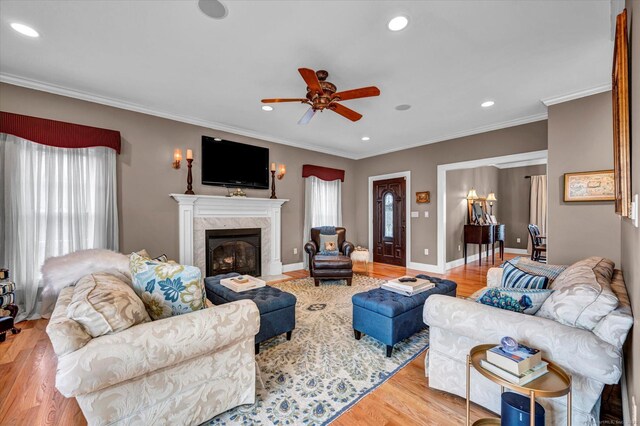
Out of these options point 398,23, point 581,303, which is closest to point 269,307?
point 581,303

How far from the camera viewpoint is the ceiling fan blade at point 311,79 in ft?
7.49

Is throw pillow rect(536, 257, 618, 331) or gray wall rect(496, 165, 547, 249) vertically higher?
gray wall rect(496, 165, 547, 249)

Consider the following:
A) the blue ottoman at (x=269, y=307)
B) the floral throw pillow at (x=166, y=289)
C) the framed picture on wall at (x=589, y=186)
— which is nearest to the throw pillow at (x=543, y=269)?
the framed picture on wall at (x=589, y=186)

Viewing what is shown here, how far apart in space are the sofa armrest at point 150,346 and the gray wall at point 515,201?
9.10 metres

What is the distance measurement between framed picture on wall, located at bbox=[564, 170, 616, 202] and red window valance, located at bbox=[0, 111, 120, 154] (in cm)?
576

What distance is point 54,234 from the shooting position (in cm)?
319

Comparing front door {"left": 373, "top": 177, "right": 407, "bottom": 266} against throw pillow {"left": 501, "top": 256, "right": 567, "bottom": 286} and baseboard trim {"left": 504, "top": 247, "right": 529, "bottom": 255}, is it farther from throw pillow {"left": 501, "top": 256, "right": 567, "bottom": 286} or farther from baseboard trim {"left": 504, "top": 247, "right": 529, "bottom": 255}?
baseboard trim {"left": 504, "top": 247, "right": 529, "bottom": 255}

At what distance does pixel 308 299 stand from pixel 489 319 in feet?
8.10

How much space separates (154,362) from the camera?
4.10 ft

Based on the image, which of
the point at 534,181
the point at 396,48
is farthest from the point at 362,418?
the point at 534,181

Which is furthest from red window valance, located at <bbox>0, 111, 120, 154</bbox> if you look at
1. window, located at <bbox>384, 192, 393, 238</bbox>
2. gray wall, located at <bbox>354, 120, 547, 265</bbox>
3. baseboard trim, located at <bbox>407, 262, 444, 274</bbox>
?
baseboard trim, located at <bbox>407, 262, 444, 274</bbox>

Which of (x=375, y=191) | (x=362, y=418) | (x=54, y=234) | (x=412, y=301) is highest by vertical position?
(x=375, y=191)

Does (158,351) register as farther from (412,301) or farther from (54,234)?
(54,234)

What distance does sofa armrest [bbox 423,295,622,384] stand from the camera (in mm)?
1194
